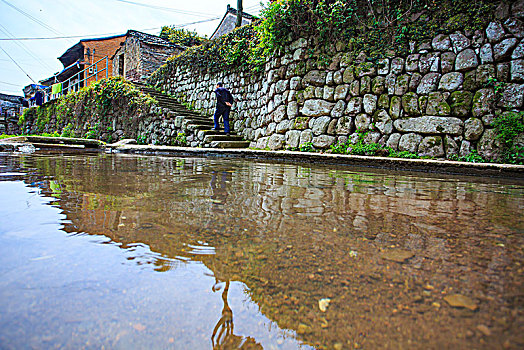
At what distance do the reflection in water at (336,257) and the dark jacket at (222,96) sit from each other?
8511 millimetres

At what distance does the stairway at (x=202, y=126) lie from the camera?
1003 centimetres

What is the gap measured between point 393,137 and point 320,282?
20.6 ft

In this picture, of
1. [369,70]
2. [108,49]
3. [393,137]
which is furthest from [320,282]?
[108,49]

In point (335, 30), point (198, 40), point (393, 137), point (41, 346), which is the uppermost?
point (198, 40)

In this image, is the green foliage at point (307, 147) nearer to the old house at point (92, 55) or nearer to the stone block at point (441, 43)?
the stone block at point (441, 43)

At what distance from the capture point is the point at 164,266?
38.5 inches

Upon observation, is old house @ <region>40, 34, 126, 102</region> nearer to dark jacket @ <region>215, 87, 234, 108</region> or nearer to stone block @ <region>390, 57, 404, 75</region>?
dark jacket @ <region>215, 87, 234, 108</region>

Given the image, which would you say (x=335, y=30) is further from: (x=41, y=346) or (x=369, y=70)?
(x=41, y=346)

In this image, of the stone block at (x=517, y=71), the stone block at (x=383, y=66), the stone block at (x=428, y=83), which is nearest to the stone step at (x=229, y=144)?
the stone block at (x=383, y=66)

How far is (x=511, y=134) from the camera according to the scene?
514 cm

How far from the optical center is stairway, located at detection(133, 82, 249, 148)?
10.0 m

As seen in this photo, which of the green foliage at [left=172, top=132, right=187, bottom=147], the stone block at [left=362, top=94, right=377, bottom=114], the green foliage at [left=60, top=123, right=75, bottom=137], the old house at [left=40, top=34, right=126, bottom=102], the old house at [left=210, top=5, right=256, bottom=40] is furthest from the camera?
the old house at [left=40, top=34, right=126, bottom=102]

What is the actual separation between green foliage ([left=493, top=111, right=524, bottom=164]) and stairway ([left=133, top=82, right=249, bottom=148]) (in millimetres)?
6908

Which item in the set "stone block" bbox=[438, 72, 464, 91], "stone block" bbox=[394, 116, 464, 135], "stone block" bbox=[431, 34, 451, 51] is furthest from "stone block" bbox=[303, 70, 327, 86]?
"stone block" bbox=[438, 72, 464, 91]
